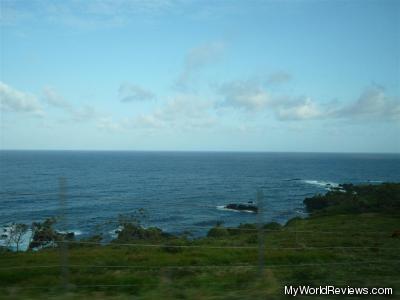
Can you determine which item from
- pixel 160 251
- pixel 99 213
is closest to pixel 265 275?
pixel 160 251

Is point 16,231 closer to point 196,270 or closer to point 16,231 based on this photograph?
point 16,231

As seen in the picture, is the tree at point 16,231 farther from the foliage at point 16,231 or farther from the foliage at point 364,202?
the foliage at point 364,202

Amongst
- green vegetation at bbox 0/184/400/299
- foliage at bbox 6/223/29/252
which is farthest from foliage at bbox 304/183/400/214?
foliage at bbox 6/223/29/252

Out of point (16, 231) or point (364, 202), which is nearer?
point (16, 231)

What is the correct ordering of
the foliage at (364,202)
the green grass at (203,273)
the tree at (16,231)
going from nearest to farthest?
the green grass at (203,273)
the tree at (16,231)
the foliage at (364,202)

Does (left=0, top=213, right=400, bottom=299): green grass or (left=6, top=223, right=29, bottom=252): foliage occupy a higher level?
(left=0, top=213, right=400, bottom=299): green grass

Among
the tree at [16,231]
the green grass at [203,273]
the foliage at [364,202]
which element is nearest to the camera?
the green grass at [203,273]

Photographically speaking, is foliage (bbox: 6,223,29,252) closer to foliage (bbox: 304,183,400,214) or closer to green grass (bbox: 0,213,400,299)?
green grass (bbox: 0,213,400,299)

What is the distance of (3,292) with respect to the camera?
241 inches

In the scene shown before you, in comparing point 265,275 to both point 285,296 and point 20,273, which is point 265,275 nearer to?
point 285,296

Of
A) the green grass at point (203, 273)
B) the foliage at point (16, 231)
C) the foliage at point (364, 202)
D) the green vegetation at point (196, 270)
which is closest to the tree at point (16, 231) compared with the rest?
the foliage at point (16, 231)

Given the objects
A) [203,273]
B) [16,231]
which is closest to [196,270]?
[203,273]

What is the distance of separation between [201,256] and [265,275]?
9.12m

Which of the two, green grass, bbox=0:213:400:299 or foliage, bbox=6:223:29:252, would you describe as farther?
foliage, bbox=6:223:29:252
